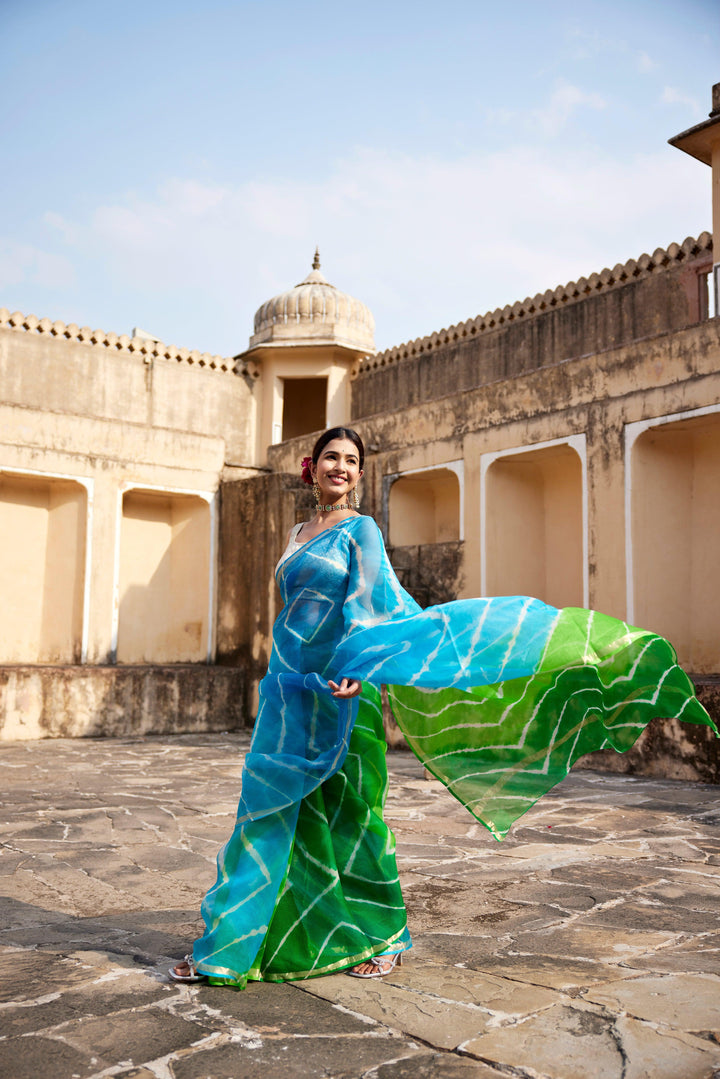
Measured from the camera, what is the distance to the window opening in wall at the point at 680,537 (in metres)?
8.83

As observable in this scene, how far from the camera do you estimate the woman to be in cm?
261

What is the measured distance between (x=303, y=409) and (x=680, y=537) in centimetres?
980

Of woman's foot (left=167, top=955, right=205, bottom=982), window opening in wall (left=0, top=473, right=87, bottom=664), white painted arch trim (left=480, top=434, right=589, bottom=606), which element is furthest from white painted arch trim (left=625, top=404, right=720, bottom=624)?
woman's foot (left=167, top=955, right=205, bottom=982)

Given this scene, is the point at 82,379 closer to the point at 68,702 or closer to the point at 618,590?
the point at 68,702

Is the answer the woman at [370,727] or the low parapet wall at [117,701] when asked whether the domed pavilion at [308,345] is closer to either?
the low parapet wall at [117,701]

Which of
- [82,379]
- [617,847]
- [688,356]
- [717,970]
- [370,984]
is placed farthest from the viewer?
[82,379]

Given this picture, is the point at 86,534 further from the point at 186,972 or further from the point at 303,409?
the point at 186,972

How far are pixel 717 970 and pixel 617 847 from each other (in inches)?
77.9

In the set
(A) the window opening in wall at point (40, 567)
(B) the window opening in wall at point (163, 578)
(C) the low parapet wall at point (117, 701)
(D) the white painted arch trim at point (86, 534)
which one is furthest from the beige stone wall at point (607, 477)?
(A) the window opening in wall at point (40, 567)

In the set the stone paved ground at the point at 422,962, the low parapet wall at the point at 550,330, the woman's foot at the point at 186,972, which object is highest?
the low parapet wall at the point at 550,330

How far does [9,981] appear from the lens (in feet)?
8.57

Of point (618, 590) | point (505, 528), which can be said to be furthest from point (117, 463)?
point (618, 590)

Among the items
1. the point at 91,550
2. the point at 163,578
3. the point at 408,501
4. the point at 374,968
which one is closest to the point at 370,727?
the point at 374,968

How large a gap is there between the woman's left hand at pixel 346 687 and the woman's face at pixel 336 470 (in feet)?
2.15
